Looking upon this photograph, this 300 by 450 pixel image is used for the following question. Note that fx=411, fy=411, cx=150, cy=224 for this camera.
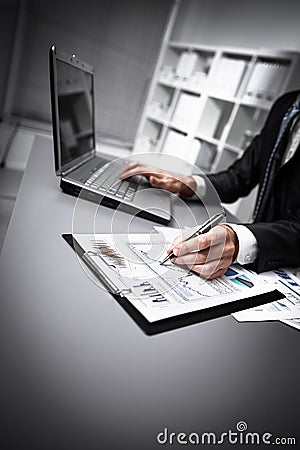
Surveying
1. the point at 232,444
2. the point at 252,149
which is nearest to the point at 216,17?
the point at 252,149

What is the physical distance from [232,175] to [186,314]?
964 millimetres

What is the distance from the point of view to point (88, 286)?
651 millimetres

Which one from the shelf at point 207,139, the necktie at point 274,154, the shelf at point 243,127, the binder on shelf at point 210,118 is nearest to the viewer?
the necktie at point 274,154

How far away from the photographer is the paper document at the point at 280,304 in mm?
699

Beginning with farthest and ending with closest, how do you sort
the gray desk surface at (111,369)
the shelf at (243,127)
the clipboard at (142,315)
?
the shelf at (243,127) → the clipboard at (142,315) → the gray desk surface at (111,369)

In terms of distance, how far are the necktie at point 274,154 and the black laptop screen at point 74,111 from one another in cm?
61

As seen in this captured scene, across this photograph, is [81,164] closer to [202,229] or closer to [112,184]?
[112,184]

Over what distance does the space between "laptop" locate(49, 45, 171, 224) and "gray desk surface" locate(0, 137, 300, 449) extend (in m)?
0.33

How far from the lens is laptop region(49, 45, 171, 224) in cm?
102

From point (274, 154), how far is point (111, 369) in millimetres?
1036

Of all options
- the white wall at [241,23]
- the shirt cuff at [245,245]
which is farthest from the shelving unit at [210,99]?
the shirt cuff at [245,245]

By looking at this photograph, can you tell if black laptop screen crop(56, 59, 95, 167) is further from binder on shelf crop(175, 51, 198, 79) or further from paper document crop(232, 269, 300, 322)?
binder on shelf crop(175, 51, 198, 79)

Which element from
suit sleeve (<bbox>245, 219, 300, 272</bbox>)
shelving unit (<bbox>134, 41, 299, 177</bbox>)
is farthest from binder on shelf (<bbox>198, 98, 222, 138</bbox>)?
suit sleeve (<bbox>245, 219, 300, 272</bbox>)

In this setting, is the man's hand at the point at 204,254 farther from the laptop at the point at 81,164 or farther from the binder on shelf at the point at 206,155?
the binder on shelf at the point at 206,155
